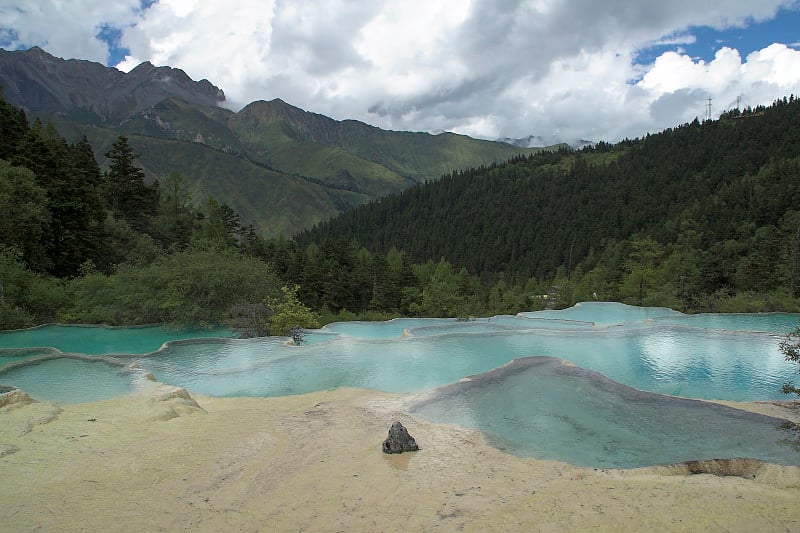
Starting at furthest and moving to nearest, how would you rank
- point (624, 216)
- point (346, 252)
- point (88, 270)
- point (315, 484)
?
point (624, 216)
point (346, 252)
point (88, 270)
point (315, 484)

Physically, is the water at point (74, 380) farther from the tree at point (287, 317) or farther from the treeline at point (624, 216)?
the treeline at point (624, 216)

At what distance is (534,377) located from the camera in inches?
Answer: 453

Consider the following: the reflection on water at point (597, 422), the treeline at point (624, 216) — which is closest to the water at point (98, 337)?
the reflection on water at point (597, 422)

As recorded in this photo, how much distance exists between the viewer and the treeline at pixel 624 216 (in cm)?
4456

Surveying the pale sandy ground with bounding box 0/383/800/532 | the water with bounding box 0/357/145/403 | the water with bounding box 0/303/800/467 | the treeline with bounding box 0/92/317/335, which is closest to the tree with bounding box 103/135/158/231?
the treeline with bounding box 0/92/317/335

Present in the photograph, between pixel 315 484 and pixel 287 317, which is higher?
pixel 287 317

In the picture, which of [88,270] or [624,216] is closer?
[88,270]

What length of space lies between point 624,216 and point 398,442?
12857cm

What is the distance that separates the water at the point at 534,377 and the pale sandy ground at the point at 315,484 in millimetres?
1130

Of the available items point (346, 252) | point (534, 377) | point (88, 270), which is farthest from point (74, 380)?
point (346, 252)

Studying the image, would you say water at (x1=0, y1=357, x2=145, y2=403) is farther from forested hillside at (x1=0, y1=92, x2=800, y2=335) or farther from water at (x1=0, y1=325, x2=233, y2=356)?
forested hillside at (x1=0, y1=92, x2=800, y2=335)

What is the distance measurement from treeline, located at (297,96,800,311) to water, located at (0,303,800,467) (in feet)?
77.5

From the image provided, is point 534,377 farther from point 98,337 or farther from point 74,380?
point 98,337

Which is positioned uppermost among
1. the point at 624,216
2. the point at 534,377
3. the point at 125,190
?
the point at 624,216
